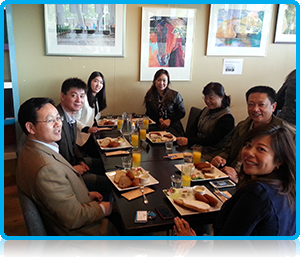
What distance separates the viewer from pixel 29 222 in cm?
119

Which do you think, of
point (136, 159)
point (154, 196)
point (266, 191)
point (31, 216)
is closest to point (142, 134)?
point (136, 159)

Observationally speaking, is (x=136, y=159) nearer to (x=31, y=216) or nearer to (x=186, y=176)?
(x=186, y=176)

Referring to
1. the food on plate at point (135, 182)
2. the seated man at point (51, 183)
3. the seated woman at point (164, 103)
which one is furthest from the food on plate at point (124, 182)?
the seated woman at point (164, 103)

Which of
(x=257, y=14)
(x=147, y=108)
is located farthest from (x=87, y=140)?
(x=257, y=14)

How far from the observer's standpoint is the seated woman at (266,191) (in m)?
0.93

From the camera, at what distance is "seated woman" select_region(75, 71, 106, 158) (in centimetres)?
250

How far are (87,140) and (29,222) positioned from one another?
1349 millimetres

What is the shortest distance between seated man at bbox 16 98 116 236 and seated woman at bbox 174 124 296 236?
67cm

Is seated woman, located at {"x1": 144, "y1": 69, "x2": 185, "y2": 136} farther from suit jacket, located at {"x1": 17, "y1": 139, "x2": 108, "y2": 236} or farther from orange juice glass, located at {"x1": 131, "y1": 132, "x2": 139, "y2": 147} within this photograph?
suit jacket, located at {"x1": 17, "y1": 139, "x2": 108, "y2": 236}

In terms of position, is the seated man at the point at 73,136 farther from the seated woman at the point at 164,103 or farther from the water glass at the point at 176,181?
the seated woman at the point at 164,103

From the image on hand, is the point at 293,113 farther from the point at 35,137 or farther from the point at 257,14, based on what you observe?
the point at 257,14

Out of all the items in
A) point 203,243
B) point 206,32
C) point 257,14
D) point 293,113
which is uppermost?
point 257,14

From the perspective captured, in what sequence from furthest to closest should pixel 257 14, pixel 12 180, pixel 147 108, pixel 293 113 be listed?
pixel 257 14, pixel 147 108, pixel 12 180, pixel 293 113

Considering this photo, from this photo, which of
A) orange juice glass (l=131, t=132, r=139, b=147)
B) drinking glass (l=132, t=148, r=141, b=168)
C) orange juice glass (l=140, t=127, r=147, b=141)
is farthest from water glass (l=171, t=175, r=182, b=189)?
orange juice glass (l=140, t=127, r=147, b=141)
